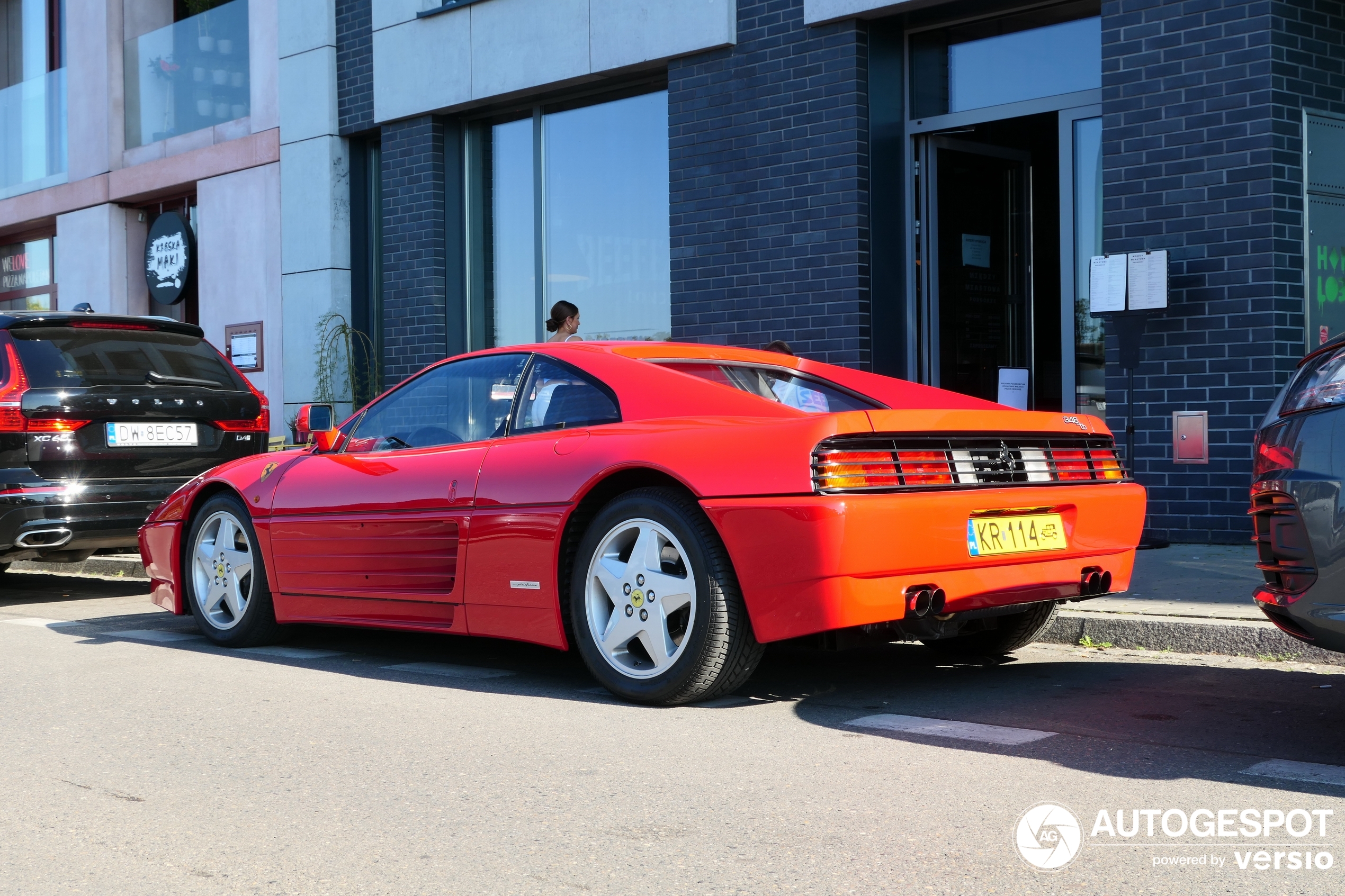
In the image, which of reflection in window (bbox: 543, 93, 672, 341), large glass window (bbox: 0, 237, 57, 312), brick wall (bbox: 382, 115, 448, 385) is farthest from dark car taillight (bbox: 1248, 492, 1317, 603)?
large glass window (bbox: 0, 237, 57, 312)

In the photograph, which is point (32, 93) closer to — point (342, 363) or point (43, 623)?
point (342, 363)

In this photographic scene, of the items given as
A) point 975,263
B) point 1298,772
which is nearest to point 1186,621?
point 1298,772

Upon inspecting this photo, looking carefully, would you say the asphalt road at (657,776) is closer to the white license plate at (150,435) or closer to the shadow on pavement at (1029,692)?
the shadow on pavement at (1029,692)

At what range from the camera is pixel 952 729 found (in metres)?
4.50

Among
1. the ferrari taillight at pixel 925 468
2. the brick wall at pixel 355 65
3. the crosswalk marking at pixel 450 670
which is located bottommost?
the crosswalk marking at pixel 450 670

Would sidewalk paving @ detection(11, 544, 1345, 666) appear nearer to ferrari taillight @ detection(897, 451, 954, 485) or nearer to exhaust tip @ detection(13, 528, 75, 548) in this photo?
ferrari taillight @ detection(897, 451, 954, 485)

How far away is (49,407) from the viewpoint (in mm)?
7902

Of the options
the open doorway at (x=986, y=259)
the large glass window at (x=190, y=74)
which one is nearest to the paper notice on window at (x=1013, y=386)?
the open doorway at (x=986, y=259)

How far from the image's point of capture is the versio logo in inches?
125

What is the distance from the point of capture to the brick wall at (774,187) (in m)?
10.6

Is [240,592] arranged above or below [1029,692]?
above

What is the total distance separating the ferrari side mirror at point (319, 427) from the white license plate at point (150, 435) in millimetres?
2184

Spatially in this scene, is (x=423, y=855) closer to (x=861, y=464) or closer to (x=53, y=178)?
(x=861, y=464)

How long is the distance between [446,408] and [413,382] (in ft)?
1.33
